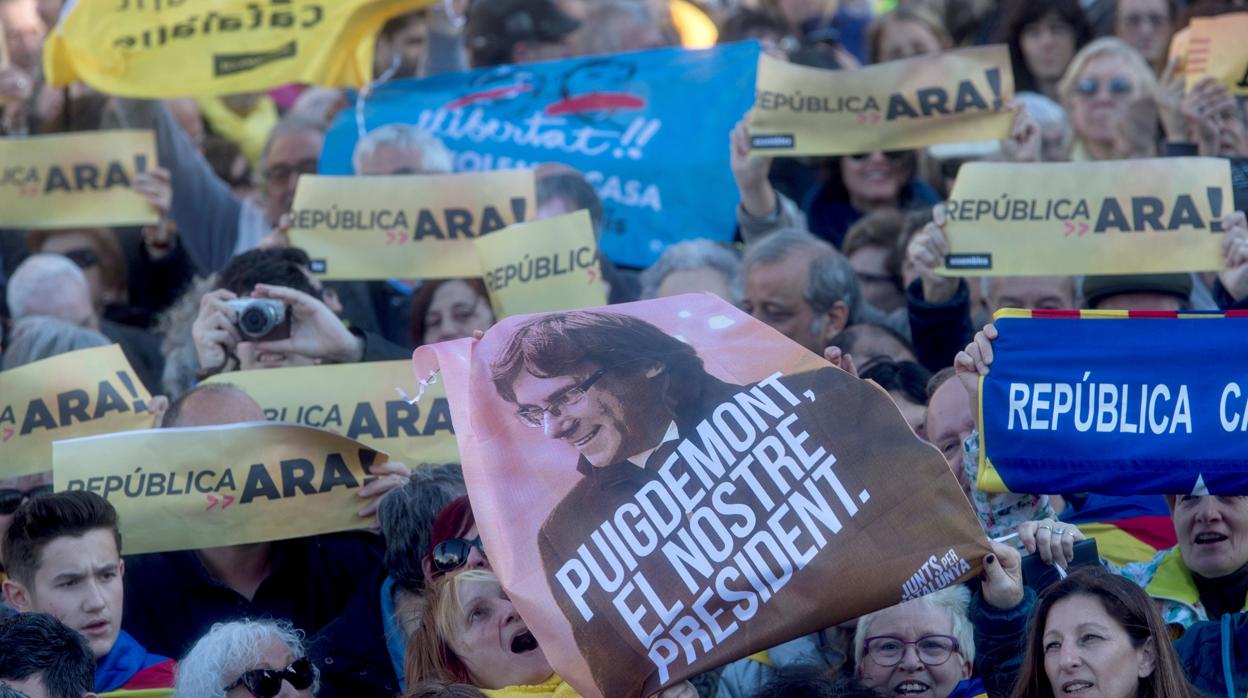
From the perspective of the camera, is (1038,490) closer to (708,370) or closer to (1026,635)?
(1026,635)

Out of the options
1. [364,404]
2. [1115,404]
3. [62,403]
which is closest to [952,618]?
[1115,404]

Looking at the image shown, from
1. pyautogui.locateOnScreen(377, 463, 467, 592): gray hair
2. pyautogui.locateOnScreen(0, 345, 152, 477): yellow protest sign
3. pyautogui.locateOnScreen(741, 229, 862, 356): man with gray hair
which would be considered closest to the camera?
pyautogui.locateOnScreen(377, 463, 467, 592): gray hair

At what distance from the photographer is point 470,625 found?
4.78m

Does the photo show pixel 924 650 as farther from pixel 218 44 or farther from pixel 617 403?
pixel 218 44

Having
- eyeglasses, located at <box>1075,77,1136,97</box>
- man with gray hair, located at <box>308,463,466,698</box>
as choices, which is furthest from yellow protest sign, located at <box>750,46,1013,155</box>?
man with gray hair, located at <box>308,463,466,698</box>

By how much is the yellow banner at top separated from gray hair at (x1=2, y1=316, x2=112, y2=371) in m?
1.78

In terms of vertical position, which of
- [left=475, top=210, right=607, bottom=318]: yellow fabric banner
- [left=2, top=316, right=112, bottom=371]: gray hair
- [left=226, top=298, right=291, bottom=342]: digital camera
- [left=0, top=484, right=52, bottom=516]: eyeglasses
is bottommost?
[left=2, top=316, right=112, bottom=371]: gray hair

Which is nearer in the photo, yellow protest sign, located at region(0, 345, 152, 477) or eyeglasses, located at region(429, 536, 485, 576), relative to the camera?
eyeglasses, located at region(429, 536, 485, 576)

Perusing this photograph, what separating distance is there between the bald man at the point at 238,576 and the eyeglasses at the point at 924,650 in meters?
1.55

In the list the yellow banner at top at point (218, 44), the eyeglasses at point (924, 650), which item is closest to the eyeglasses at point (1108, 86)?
the yellow banner at top at point (218, 44)

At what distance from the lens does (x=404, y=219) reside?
7352 millimetres

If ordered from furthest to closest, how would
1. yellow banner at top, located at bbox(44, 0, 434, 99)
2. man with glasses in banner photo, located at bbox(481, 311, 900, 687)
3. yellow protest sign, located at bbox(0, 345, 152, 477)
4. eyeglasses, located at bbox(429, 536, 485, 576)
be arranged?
yellow banner at top, located at bbox(44, 0, 434, 99) < yellow protest sign, located at bbox(0, 345, 152, 477) < eyeglasses, located at bbox(429, 536, 485, 576) < man with glasses in banner photo, located at bbox(481, 311, 900, 687)

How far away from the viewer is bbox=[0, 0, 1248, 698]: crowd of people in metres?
4.72

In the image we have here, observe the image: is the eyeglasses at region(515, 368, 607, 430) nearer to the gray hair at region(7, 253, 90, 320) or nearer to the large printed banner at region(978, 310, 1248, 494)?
the large printed banner at region(978, 310, 1248, 494)
